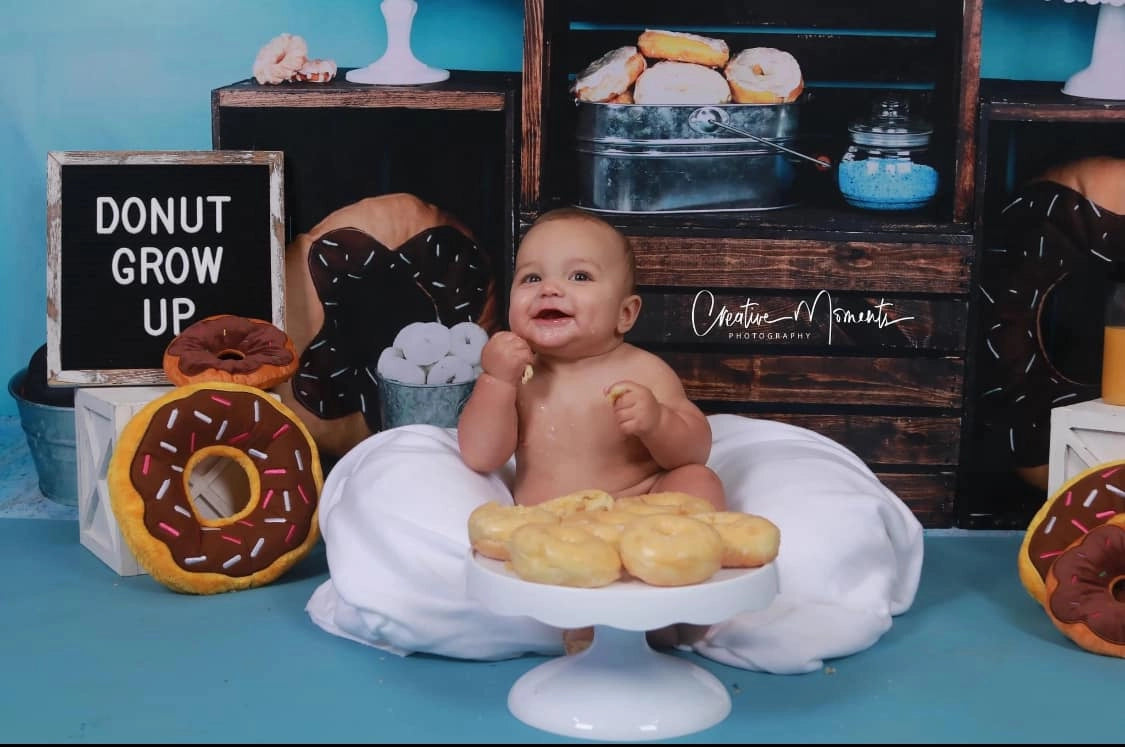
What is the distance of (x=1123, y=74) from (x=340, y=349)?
1.72 metres

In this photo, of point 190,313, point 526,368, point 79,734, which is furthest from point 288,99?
point 79,734

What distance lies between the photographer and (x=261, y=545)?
251 centimetres

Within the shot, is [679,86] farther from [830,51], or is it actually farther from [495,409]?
[495,409]

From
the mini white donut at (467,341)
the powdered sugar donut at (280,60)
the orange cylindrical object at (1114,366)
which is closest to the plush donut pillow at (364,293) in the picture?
the mini white donut at (467,341)

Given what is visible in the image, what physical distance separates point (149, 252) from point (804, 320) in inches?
52.9

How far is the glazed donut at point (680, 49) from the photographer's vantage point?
2.91m

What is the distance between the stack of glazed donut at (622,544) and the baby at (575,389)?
0.37 meters

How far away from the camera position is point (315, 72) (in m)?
3.04

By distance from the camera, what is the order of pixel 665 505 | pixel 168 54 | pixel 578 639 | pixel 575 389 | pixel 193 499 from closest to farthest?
pixel 665 505
pixel 578 639
pixel 575 389
pixel 193 499
pixel 168 54

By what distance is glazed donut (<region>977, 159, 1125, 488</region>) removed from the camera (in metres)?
2.94

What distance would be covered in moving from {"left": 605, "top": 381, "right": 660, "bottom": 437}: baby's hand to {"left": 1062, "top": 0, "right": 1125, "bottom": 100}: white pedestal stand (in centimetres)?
126

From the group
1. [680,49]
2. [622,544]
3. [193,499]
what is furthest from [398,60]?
[622,544]

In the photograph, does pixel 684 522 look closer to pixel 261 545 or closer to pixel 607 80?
pixel 261 545

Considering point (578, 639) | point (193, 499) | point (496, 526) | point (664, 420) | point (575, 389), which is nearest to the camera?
point (496, 526)
